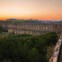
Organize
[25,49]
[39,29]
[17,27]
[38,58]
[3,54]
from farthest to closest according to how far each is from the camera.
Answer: [17,27], [39,29], [25,49], [3,54], [38,58]

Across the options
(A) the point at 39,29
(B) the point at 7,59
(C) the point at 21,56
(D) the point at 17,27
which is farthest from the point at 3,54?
(D) the point at 17,27

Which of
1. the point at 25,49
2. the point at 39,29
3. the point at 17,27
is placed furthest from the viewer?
the point at 17,27

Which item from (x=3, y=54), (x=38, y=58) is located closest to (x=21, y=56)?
(x=3, y=54)

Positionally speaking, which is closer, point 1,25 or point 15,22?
point 15,22

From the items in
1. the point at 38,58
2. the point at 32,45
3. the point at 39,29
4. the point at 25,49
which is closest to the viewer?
the point at 38,58

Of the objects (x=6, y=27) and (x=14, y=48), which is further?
(x=6, y=27)

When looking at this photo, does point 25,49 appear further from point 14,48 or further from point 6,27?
point 6,27

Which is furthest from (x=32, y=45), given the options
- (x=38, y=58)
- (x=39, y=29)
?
(x=39, y=29)

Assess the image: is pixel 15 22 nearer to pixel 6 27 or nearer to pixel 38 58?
pixel 6 27

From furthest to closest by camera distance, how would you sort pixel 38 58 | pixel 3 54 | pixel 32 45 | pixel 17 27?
pixel 17 27
pixel 32 45
pixel 3 54
pixel 38 58
